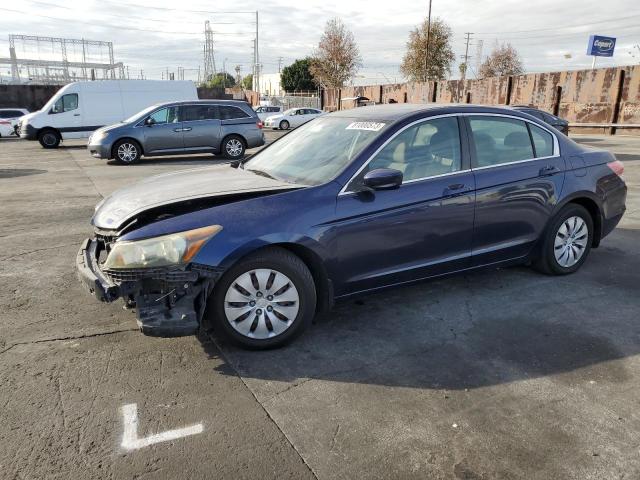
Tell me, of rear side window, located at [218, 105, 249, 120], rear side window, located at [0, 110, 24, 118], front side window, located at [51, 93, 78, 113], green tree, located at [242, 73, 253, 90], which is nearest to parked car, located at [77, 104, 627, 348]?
rear side window, located at [218, 105, 249, 120]

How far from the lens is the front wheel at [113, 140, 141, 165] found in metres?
13.9

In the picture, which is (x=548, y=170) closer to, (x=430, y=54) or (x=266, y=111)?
(x=266, y=111)

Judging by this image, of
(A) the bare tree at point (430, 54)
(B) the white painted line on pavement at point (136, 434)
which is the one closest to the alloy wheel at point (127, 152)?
(B) the white painted line on pavement at point (136, 434)

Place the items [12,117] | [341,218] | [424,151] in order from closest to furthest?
[341,218] < [424,151] < [12,117]

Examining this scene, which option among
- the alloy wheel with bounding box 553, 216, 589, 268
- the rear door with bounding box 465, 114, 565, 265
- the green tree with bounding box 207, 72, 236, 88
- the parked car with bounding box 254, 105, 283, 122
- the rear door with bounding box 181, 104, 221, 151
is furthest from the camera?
the green tree with bounding box 207, 72, 236, 88

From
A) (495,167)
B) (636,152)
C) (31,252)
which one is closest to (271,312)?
(495,167)

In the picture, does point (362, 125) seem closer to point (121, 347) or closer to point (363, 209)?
point (363, 209)

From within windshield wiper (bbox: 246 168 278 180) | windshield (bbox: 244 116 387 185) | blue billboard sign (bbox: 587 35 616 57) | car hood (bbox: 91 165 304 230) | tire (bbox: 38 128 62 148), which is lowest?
tire (bbox: 38 128 62 148)

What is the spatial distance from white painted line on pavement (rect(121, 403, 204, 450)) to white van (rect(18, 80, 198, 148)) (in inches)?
762

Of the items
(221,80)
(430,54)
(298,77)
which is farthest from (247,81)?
(430,54)

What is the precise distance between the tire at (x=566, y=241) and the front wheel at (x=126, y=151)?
12017 mm

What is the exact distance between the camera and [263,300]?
3369 millimetres

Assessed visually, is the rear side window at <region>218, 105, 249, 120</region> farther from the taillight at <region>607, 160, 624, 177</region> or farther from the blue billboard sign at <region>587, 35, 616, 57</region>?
the blue billboard sign at <region>587, 35, 616, 57</region>

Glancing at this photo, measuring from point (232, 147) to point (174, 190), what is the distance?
454 inches
